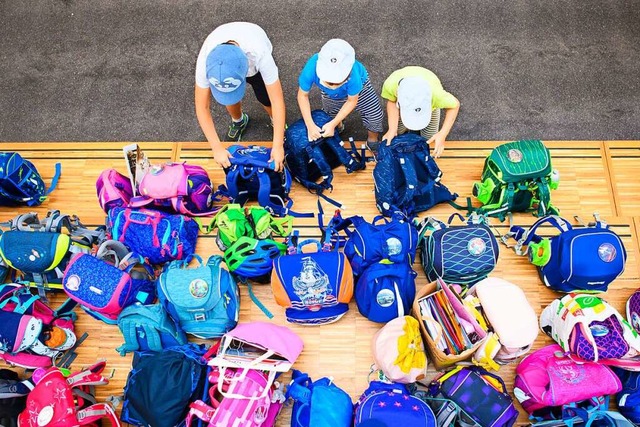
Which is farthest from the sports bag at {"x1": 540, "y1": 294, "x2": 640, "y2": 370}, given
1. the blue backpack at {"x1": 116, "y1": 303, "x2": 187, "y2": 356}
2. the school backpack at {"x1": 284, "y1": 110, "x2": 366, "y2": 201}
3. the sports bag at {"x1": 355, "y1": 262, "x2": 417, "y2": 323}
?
the blue backpack at {"x1": 116, "y1": 303, "x2": 187, "y2": 356}

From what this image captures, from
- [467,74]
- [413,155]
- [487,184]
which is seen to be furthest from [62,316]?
[467,74]

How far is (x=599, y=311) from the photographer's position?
2.82 meters

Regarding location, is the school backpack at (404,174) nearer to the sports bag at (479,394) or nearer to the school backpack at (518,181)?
the school backpack at (518,181)

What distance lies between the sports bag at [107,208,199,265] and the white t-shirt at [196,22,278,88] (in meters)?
0.80

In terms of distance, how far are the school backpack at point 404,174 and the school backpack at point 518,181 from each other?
324 mm

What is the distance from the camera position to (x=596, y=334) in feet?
9.12

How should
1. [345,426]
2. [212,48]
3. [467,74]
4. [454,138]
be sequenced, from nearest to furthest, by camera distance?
[345,426], [212,48], [454,138], [467,74]

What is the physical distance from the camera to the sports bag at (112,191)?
336 centimetres

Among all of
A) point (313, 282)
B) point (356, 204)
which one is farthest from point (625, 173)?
point (313, 282)

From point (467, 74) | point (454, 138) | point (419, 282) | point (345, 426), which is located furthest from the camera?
point (467, 74)

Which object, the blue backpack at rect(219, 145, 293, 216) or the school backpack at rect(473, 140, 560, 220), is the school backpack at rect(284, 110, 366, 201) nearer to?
the blue backpack at rect(219, 145, 293, 216)

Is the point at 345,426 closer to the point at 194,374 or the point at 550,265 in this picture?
the point at 194,374

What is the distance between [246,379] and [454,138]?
7.82 ft

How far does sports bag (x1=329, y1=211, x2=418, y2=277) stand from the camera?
3014 millimetres
